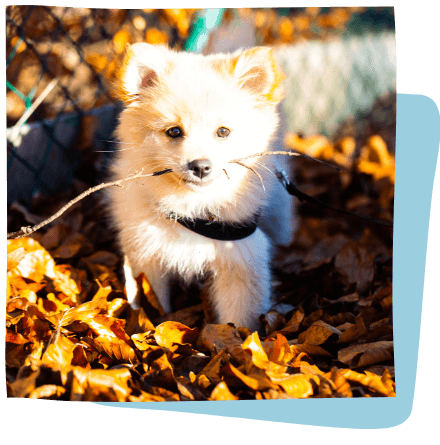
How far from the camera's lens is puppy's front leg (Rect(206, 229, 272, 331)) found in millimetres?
1443

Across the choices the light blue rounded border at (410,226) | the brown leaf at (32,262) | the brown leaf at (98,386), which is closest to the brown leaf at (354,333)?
the light blue rounded border at (410,226)

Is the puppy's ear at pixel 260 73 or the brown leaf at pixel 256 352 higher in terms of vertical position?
the puppy's ear at pixel 260 73

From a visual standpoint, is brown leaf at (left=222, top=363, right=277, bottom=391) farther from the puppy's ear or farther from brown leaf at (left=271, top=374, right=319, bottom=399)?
the puppy's ear

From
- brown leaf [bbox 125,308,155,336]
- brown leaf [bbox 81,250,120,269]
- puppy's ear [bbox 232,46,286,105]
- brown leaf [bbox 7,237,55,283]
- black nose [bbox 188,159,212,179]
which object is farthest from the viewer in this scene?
brown leaf [bbox 81,250,120,269]

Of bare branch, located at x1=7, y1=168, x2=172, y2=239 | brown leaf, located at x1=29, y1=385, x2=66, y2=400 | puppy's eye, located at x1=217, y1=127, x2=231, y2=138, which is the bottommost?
brown leaf, located at x1=29, y1=385, x2=66, y2=400

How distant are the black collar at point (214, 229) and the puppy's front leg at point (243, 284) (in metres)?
0.03

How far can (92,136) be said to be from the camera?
2.23 meters

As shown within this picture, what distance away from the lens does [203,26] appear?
5.16 ft

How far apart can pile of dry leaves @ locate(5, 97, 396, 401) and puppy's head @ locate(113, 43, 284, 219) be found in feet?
1.55

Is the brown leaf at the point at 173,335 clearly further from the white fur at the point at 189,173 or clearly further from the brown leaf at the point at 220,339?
the white fur at the point at 189,173

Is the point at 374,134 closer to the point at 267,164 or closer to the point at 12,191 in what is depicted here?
the point at 267,164

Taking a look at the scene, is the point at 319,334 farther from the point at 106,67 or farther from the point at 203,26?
the point at 106,67

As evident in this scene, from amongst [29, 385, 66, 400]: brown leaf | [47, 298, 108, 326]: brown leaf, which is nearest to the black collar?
[47, 298, 108, 326]: brown leaf

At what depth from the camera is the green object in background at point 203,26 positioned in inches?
56.4
